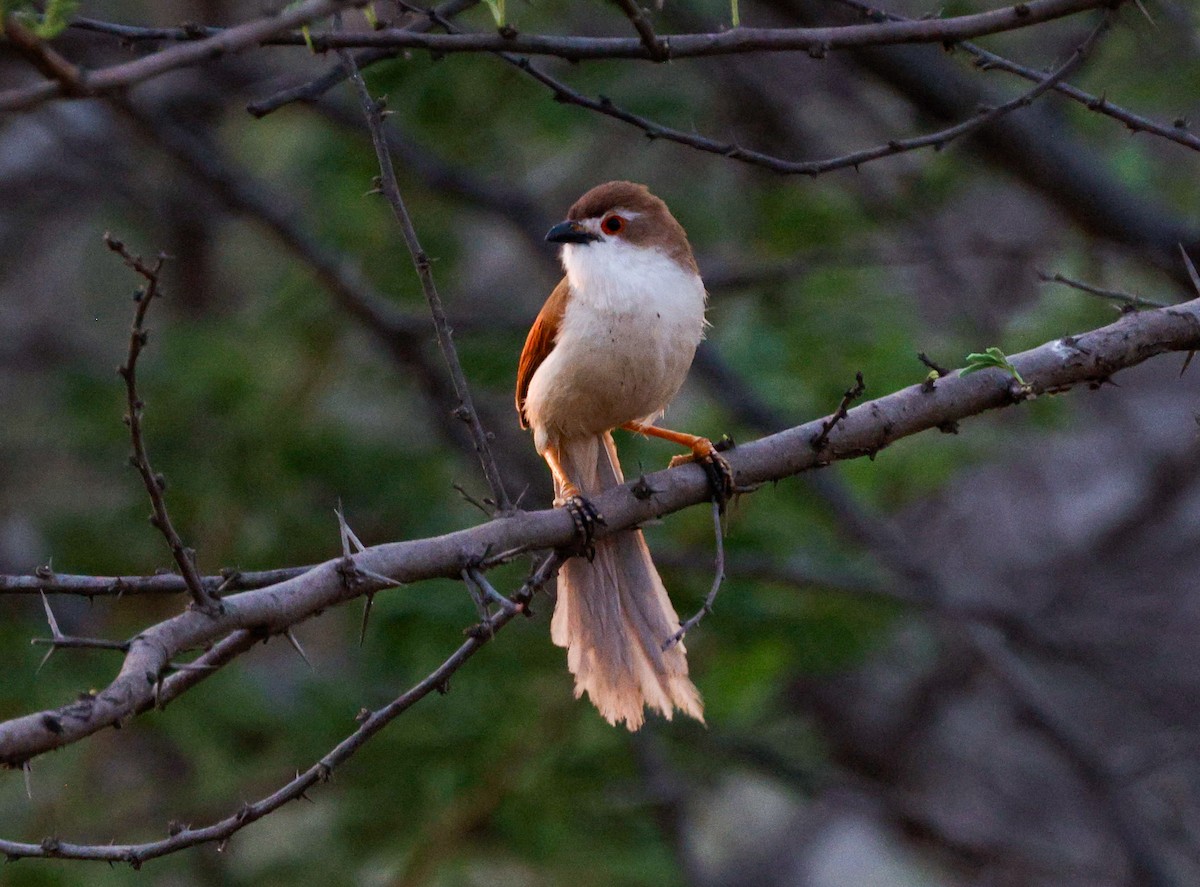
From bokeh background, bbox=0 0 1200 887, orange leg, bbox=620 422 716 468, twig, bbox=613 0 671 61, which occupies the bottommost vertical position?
bokeh background, bbox=0 0 1200 887

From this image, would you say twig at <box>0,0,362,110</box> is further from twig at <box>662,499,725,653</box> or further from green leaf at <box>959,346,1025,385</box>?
green leaf at <box>959,346,1025,385</box>

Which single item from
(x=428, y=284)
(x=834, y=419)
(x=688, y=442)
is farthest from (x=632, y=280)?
(x=428, y=284)

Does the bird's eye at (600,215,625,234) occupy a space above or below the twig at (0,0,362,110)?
below

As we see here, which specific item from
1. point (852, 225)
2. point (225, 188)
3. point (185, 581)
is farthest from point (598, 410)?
point (852, 225)

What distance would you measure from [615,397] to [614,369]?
136 millimetres

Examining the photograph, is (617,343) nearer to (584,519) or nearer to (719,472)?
(719,472)

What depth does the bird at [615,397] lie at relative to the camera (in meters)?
4.59

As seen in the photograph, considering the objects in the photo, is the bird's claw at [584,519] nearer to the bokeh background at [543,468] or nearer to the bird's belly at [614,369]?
the bird's belly at [614,369]

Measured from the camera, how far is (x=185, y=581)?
2.96m

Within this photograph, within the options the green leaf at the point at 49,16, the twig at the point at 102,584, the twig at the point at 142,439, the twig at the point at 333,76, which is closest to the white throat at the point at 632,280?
the twig at the point at 333,76

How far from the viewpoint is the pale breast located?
4930 mm

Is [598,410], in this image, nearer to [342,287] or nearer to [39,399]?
[342,287]

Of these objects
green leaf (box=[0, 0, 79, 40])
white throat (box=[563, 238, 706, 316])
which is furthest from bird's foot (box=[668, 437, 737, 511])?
green leaf (box=[0, 0, 79, 40])

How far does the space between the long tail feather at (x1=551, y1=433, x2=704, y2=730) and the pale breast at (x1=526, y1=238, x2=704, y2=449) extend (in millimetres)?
508
